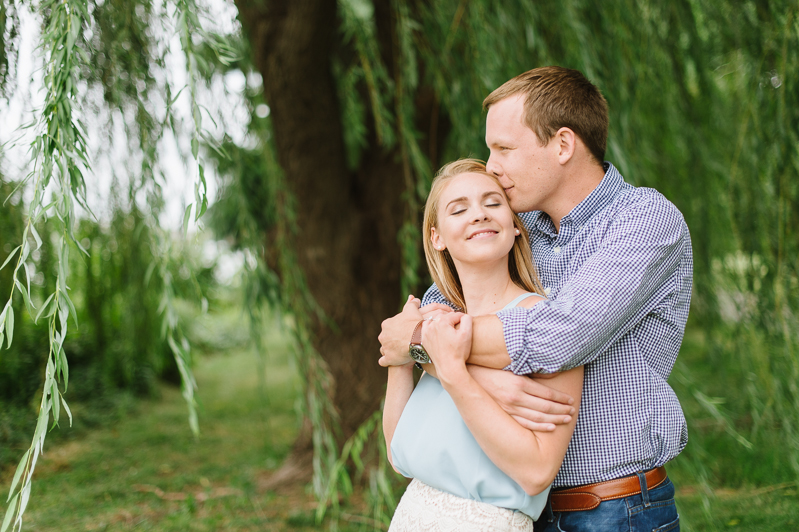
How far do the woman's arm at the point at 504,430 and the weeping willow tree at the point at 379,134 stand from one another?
66cm

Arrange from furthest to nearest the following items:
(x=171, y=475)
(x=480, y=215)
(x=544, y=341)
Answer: (x=171, y=475), (x=480, y=215), (x=544, y=341)

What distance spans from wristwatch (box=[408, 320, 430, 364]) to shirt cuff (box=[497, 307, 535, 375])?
0.68 ft

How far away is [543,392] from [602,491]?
27 cm

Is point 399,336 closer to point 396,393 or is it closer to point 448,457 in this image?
point 396,393

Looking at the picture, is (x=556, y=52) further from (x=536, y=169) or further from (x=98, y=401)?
(x=98, y=401)

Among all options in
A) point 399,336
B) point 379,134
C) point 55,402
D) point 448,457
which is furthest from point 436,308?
point 379,134

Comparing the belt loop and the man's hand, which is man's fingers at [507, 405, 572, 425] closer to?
the man's hand

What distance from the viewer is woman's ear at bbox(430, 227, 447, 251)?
4.73 feet

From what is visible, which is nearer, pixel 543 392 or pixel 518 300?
pixel 543 392

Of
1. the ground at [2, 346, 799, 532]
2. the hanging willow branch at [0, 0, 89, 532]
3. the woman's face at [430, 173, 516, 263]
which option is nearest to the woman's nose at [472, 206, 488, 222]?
the woman's face at [430, 173, 516, 263]

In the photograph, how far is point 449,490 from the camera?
48.3 inches

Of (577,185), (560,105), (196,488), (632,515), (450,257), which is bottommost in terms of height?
(196,488)

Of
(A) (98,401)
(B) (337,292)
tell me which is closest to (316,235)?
(B) (337,292)

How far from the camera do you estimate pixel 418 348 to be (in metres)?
1.29
